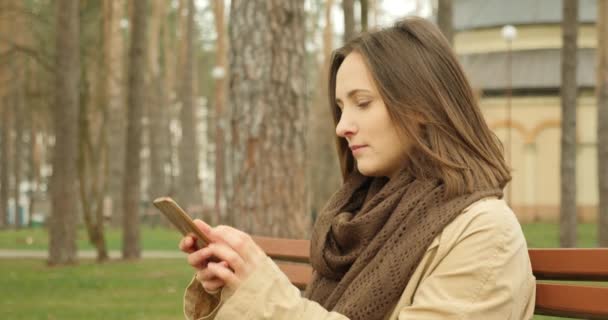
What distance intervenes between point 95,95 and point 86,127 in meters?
1.66

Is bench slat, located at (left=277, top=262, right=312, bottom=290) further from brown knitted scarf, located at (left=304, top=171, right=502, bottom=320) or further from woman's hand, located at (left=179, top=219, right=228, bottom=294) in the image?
woman's hand, located at (left=179, top=219, right=228, bottom=294)

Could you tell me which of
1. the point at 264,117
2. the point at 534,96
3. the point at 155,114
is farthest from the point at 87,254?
the point at 534,96

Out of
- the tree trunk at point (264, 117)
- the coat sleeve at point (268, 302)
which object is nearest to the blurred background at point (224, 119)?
the tree trunk at point (264, 117)

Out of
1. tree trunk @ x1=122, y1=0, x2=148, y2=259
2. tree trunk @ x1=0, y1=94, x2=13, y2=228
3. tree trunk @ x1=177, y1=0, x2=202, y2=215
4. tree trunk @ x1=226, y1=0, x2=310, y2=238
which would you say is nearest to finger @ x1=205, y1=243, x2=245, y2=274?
tree trunk @ x1=226, y1=0, x2=310, y2=238

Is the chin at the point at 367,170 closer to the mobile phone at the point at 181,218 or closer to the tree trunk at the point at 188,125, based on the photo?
the mobile phone at the point at 181,218

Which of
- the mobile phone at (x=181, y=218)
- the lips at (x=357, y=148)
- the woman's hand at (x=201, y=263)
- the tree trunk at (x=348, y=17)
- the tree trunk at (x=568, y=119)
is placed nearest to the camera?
the mobile phone at (x=181, y=218)

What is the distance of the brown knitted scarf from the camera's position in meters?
2.74

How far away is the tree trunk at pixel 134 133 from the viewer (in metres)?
18.5

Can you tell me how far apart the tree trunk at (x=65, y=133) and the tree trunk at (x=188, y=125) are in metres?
16.4

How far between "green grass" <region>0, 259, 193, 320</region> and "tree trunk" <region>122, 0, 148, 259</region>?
2.59ft

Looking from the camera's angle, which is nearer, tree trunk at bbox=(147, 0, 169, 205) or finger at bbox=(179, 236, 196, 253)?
finger at bbox=(179, 236, 196, 253)

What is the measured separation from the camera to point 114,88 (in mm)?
26828

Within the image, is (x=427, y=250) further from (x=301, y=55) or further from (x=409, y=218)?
(x=301, y=55)

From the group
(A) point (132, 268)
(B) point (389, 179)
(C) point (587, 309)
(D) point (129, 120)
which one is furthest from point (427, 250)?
(D) point (129, 120)
